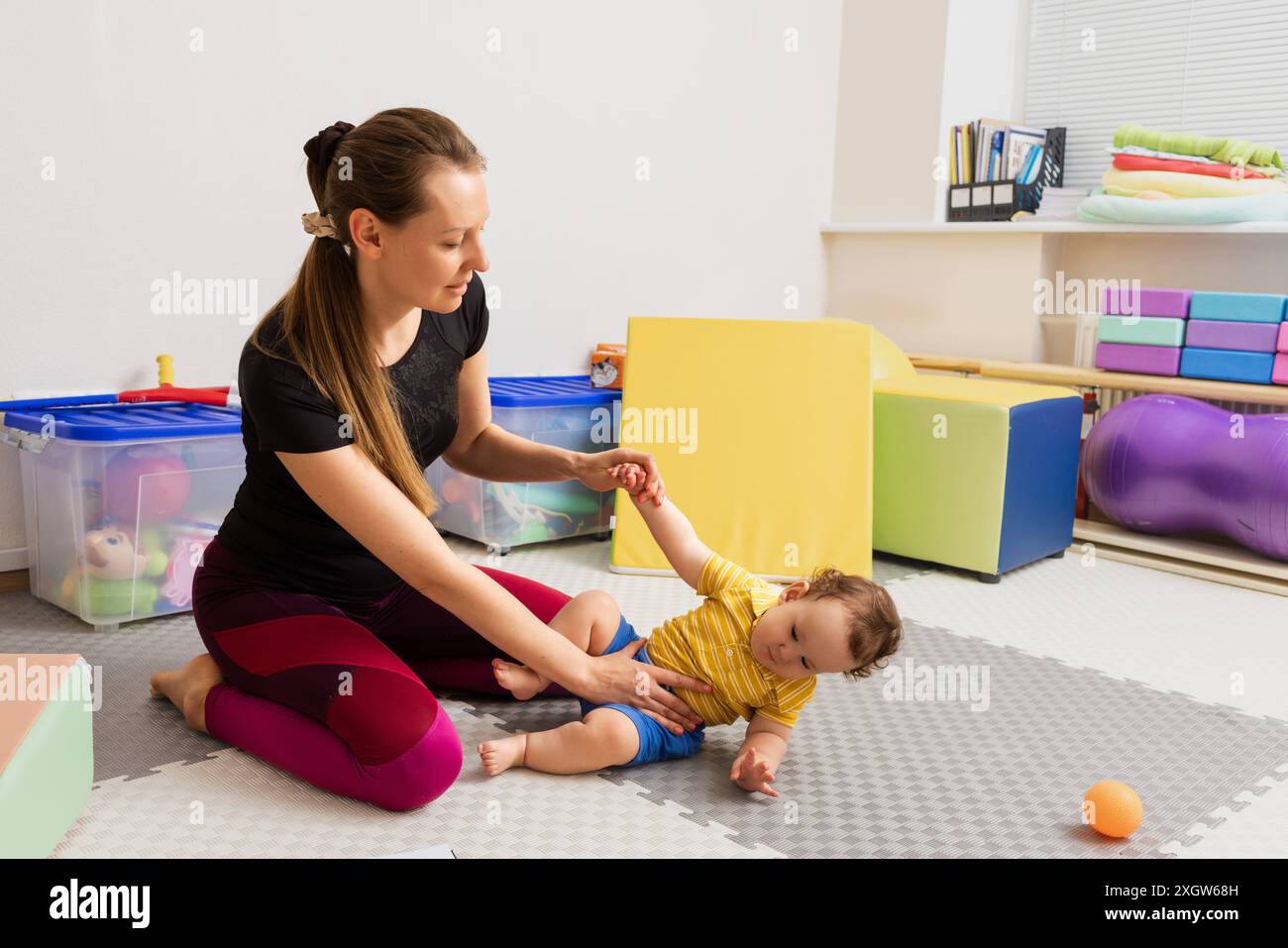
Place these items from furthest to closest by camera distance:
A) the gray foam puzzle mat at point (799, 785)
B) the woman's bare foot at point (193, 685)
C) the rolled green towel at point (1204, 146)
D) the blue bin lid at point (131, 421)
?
1. the rolled green towel at point (1204, 146)
2. the blue bin lid at point (131, 421)
3. the woman's bare foot at point (193, 685)
4. the gray foam puzzle mat at point (799, 785)

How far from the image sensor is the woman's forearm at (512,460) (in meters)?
1.75

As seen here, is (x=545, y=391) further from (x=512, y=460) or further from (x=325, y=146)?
(x=325, y=146)

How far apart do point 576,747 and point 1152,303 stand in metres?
2.14

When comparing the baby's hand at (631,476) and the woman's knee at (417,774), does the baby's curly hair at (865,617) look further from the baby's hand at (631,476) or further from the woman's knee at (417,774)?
the woman's knee at (417,774)

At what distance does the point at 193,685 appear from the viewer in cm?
162

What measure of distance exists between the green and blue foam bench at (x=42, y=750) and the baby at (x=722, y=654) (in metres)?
0.49

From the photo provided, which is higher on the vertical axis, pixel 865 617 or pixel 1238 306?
pixel 1238 306

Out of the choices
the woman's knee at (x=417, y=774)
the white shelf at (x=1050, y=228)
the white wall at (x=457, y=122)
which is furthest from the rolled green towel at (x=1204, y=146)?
the woman's knee at (x=417, y=774)

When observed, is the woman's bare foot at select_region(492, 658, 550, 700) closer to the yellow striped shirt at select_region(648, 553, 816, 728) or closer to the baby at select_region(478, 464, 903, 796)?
the baby at select_region(478, 464, 903, 796)

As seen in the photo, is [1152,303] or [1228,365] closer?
[1228,365]

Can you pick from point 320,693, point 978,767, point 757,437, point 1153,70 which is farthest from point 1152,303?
point 320,693

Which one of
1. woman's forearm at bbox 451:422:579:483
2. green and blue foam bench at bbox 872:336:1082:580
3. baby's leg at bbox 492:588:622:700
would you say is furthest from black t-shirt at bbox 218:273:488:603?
green and blue foam bench at bbox 872:336:1082:580

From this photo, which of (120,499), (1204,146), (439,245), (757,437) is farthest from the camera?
(1204,146)
